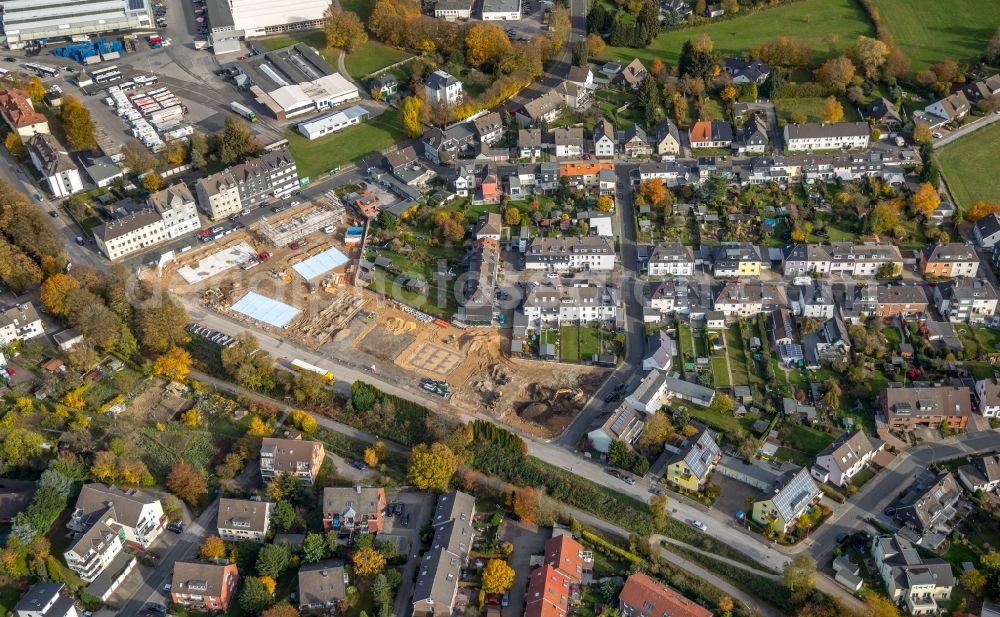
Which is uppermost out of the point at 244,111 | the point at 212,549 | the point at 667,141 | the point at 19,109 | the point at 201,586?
the point at 19,109

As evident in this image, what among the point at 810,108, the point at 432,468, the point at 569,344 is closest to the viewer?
the point at 432,468

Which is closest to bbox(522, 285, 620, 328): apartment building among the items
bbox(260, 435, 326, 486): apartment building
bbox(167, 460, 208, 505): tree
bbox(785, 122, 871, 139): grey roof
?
bbox(260, 435, 326, 486): apartment building

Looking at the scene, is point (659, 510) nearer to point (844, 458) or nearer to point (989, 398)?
point (844, 458)

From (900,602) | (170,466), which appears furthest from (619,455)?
(170,466)

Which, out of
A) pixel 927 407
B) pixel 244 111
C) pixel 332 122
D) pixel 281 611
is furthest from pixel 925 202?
pixel 244 111

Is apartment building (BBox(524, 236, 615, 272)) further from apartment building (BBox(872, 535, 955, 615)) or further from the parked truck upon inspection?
the parked truck

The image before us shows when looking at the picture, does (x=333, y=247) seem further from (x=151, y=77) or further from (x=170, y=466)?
(x=151, y=77)

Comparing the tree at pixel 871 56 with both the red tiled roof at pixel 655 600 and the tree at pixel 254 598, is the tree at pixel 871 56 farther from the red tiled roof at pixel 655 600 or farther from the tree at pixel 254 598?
the tree at pixel 254 598
